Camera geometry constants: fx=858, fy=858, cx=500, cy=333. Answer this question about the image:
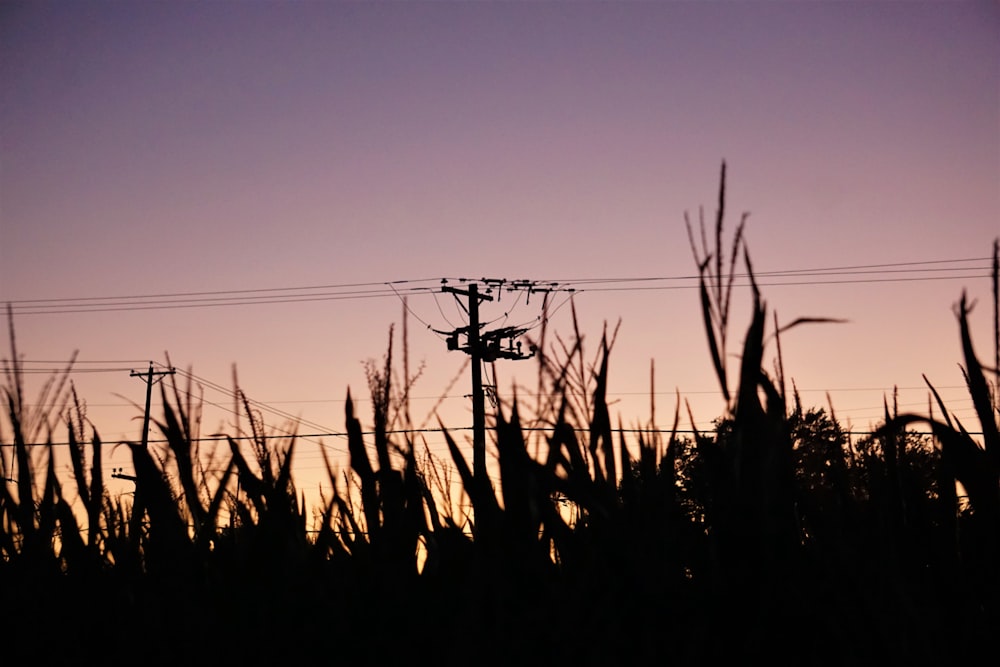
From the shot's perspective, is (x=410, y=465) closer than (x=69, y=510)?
Yes

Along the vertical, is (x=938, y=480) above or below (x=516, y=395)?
below

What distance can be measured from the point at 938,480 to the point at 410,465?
103cm

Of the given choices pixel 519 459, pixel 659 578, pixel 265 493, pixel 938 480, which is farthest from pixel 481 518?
pixel 938 480

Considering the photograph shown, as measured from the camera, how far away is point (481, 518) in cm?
156

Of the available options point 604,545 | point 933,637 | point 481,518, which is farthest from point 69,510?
point 933,637

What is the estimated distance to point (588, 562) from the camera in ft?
4.88

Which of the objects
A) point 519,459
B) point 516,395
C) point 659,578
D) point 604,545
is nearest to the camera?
point 659,578

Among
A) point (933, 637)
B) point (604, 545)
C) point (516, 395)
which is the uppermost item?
point (516, 395)

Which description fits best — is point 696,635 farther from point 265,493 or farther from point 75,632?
point 75,632

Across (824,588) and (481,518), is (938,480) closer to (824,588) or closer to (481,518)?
(824,588)

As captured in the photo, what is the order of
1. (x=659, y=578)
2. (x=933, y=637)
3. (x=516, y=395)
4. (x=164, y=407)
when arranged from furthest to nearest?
(x=164, y=407) → (x=516, y=395) → (x=659, y=578) → (x=933, y=637)

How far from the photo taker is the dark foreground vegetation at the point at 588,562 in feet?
3.98

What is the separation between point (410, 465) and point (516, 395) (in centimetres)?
28

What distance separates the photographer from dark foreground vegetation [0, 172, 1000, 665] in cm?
121
